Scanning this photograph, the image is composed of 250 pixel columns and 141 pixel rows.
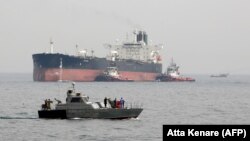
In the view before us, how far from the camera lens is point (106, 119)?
5641cm

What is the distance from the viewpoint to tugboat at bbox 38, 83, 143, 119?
2172 inches

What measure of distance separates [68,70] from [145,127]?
5136 inches

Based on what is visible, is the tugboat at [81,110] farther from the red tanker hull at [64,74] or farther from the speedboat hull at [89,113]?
the red tanker hull at [64,74]

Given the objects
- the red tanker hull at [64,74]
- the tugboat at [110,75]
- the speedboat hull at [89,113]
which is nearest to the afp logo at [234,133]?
the speedboat hull at [89,113]

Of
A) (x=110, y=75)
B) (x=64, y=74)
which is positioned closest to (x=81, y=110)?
(x=64, y=74)

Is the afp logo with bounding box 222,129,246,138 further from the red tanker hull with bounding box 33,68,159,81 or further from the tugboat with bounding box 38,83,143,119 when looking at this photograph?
the red tanker hull with bounding box 33,68,159,81

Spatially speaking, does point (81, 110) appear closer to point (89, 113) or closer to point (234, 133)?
point (89, 113)

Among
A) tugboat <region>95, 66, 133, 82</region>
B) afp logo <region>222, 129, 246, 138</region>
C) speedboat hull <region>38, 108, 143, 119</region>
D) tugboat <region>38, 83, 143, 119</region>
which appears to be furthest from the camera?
tugboat <region>95, 66, 133, 82</region>

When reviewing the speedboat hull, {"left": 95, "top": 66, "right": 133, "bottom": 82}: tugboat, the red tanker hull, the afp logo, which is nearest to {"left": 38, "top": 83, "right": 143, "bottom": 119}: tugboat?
the speedboat hull

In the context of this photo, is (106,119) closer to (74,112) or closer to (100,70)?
(74,112)

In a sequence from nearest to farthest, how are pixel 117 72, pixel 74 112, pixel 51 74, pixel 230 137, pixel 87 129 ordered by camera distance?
pixel 230 137 → pixel 87 129 → pixel 74 112 → pixel 51 74 → pixel 117 72

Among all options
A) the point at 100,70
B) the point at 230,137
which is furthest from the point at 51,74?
the point at 230,137

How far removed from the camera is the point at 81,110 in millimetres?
55375

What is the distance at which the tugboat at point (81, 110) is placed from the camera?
55.2 meters
